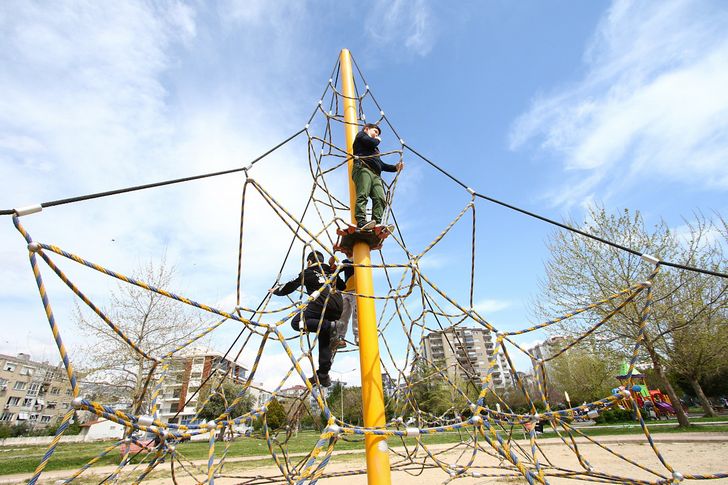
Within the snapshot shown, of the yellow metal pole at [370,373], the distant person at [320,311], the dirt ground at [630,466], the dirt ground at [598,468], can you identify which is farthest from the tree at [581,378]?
the yellow metal pole at [370,373]

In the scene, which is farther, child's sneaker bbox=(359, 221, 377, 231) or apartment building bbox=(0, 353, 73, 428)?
apartment building bbox=(0, 353, 73, 428)

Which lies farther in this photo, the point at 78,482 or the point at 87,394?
the point at 87,394

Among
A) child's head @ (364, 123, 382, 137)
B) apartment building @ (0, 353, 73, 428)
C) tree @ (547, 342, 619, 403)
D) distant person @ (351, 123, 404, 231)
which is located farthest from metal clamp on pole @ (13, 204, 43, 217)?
apartment building @ (0, 353, 73, 428)

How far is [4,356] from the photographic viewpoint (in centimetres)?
4372

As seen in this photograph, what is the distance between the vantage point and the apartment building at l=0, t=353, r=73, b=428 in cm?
4275

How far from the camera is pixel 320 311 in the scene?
362cm

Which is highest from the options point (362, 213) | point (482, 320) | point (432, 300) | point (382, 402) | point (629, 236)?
point (629, 236)

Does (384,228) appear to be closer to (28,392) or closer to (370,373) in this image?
(370,373)

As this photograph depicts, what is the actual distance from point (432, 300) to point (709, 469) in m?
4.56

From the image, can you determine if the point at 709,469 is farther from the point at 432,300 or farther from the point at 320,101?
the point at 320,101

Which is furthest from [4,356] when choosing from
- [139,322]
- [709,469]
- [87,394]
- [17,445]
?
[709,469]

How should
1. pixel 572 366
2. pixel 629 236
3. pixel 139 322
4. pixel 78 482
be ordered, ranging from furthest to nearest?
pixel 572 366, pixel 139 322, pixel 629 236, pixel 78 482

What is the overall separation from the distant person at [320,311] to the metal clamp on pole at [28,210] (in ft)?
6.40

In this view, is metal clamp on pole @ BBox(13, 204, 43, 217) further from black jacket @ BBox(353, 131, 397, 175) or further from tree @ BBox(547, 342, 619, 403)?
tree @ BBox(547, 342, 619, 403)
